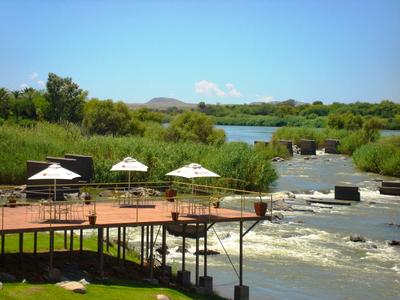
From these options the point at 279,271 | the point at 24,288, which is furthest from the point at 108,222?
the point at 279,271

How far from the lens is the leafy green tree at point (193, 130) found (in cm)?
6619

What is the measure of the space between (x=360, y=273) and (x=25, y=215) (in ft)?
52.2

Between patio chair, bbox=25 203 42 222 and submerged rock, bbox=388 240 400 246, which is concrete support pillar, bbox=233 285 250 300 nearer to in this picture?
patio chair, bbox=25 203 42 222

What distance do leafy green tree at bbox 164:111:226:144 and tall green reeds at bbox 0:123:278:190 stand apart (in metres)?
15.5

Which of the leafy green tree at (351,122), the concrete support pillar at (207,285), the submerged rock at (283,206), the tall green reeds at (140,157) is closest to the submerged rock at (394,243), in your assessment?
the submerged rock at (283,206)

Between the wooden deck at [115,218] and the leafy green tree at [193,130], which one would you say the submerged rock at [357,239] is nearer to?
the wooden deck at [115,218]

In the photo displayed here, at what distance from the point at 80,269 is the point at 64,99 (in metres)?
73.8

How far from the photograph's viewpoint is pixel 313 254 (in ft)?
82.9

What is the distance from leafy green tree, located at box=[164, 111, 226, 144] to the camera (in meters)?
66.2

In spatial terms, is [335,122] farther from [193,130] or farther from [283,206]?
[283,206]

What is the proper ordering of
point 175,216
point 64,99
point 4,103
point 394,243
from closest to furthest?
point 175,216
point 394,243
point 64,99
point 4,103

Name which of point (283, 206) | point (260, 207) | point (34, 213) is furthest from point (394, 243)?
point (34, 213)

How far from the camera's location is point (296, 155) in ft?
270

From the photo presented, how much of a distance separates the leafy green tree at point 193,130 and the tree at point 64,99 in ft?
89.7
